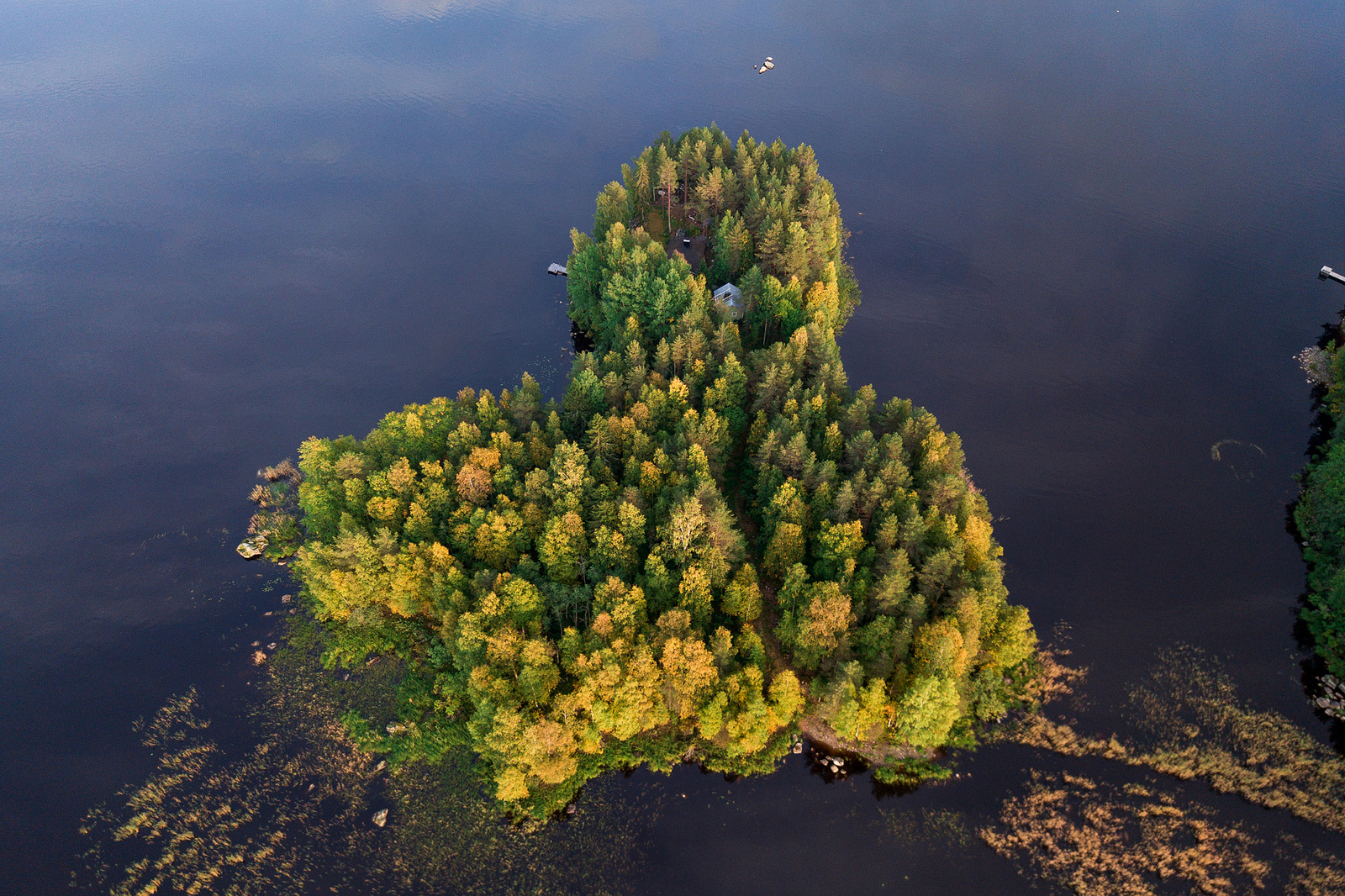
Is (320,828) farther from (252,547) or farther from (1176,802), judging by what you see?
(1176,802)

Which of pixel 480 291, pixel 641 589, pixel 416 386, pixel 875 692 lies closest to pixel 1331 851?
pixel 875 692

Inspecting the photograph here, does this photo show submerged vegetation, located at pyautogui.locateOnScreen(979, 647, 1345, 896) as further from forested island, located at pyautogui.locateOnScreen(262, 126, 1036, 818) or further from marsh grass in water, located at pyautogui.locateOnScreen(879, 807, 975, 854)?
forested island, located at pyautogui.locateOnScreen(262, 126, 1036, 818)

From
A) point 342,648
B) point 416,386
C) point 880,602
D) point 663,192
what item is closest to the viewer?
point 880,602

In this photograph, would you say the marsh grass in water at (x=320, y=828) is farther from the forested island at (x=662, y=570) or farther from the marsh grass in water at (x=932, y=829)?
the marsh grass in water at (x=932, y=829)

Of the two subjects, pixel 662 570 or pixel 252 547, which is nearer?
pixel 662 570

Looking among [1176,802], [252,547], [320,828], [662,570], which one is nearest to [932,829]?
[1176,802]

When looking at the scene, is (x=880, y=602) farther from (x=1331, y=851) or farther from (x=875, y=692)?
(x=1331, y=851)
